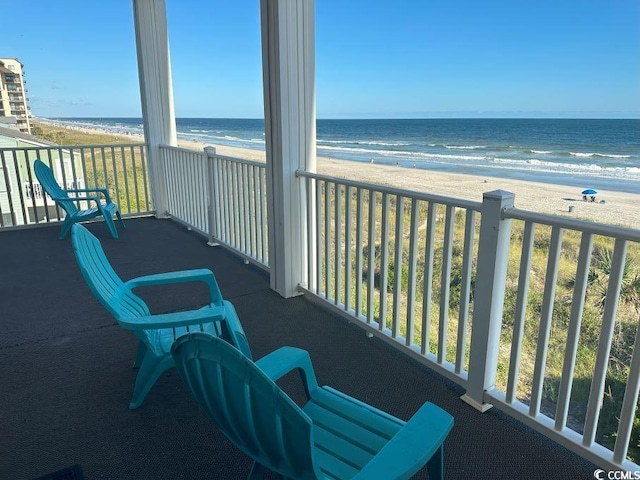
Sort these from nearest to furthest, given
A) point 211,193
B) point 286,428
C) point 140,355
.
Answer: point 286,428, point 140,355, point 211,193

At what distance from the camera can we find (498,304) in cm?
196

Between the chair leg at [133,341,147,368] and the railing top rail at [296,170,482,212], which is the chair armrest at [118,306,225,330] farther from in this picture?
the railing top rail at [296,170,482,212]

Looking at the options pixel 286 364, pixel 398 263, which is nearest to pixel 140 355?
pixel 286 364

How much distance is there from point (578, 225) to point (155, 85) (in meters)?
5.31

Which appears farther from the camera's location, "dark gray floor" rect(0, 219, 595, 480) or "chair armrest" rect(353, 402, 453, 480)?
"dark gray floor" rect(0, 219, 595, 480)

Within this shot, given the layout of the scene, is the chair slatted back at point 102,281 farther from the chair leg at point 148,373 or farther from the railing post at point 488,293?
the railing post at point 488,293

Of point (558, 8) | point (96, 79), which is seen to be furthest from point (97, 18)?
point (558, 8)

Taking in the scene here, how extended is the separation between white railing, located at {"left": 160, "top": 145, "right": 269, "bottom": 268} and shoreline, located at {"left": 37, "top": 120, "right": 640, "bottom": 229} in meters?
6.75

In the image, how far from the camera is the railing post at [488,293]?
1.85 meters

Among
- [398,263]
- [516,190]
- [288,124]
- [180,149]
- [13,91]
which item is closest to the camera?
[398,263]

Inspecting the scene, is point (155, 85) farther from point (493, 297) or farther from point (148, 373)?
point (493, 297)

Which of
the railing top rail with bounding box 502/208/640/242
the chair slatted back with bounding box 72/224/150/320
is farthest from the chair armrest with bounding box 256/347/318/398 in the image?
the railing top rail with bounding box 502/208/640/242

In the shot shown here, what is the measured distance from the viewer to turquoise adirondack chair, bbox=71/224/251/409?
1.74 m

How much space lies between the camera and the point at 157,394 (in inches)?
84.3
